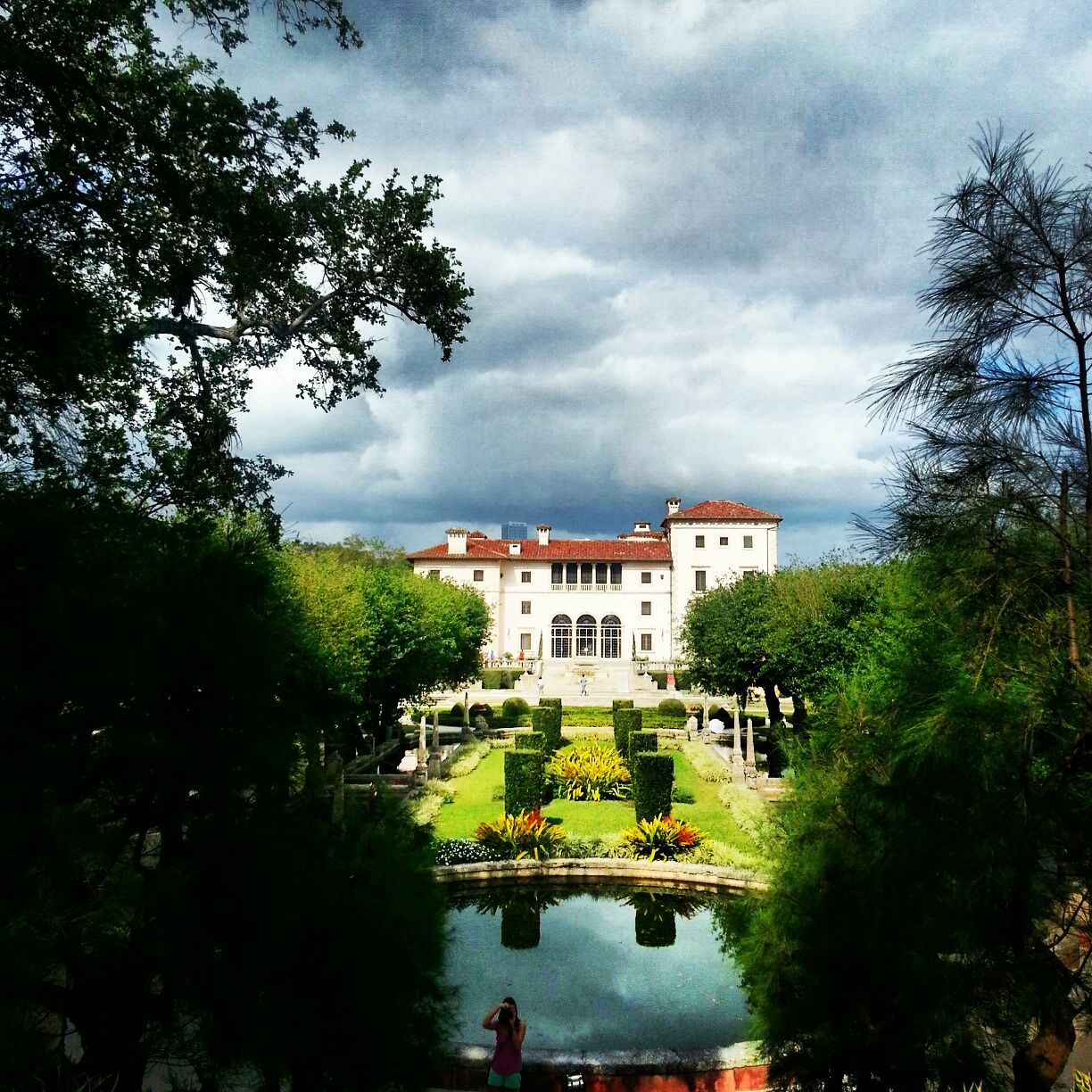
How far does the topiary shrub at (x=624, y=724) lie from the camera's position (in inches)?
874

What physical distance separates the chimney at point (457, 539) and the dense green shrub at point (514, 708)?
73.9 feet

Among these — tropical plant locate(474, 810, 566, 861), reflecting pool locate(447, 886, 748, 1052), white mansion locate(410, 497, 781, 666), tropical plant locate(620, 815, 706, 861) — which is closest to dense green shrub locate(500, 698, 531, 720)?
tropical plant locate(474, 810, 566, 861)

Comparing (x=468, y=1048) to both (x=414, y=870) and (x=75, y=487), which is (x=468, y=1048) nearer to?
(x=414, y=870)

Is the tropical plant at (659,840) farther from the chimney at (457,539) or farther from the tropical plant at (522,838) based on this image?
the chimney at (457,539)

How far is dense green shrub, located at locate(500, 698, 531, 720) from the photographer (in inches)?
1224

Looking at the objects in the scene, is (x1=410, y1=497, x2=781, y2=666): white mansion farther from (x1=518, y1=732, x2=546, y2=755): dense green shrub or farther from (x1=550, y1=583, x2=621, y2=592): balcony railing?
(x1=518, y1=732, x2=546, y2=755): dense green shrub

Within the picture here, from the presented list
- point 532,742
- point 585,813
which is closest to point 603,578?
point 532,742

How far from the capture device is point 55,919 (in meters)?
2.64

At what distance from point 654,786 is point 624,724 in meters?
8.15

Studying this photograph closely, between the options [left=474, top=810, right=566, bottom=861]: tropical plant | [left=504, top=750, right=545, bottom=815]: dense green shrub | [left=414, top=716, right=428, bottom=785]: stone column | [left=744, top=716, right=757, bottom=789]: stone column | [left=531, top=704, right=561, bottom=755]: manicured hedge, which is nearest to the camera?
[left=474, top=810, right=566, bottom=861]: tropical plant

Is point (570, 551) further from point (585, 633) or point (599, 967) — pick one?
point (599, 967)

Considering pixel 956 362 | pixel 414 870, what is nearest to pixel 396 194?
pixel 956 362

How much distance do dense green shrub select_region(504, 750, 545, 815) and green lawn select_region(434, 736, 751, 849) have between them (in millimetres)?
629

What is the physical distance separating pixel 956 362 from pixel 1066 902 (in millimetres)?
2875
